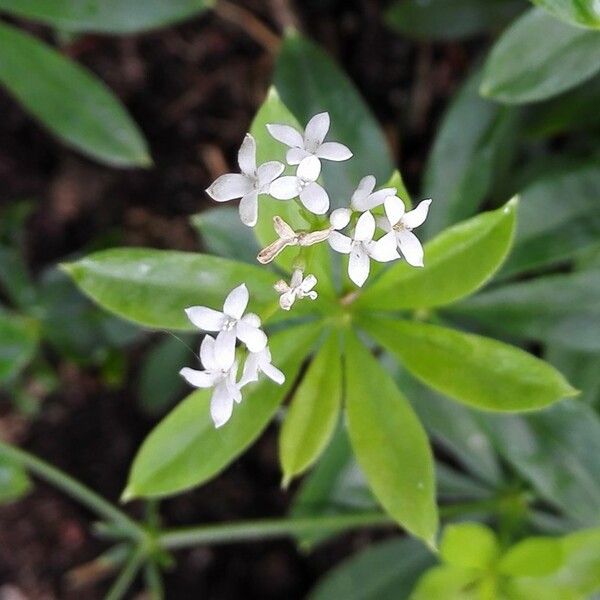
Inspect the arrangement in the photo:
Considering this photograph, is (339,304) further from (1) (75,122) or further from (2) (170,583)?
(2) (170,583)

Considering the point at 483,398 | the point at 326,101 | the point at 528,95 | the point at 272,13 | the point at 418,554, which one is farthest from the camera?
the point at 272,13

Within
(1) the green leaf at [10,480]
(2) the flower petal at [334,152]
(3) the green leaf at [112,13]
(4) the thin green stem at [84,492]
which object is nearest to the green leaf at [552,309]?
(2) the flower petal at [334,152]

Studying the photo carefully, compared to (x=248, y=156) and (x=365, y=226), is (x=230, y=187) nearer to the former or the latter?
(x=248, y=156)

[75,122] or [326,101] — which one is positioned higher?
[75,122]

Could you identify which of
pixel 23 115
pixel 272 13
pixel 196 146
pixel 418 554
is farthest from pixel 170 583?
pixel 272 13

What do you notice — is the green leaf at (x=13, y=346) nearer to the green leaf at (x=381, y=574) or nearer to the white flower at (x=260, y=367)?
the green leaf at (x=381, y=574)

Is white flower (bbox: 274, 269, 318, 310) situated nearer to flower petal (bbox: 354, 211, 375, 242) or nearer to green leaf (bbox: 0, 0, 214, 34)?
flower petal (bbox: 354, 211, 375, 242)

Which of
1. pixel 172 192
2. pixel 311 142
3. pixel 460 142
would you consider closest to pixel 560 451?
pixel 460 142
